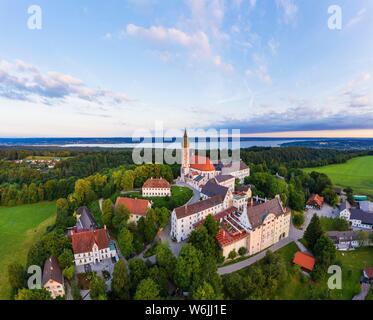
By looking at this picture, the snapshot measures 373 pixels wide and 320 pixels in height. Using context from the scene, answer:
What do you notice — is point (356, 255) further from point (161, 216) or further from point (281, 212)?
point (161, 216)

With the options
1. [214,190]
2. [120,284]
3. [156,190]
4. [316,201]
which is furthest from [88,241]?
[316,201]

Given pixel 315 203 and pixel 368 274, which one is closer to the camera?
pixel 368 274

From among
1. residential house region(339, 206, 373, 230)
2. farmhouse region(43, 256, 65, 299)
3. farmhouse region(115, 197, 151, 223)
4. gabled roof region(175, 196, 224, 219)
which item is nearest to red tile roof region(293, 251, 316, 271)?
gabled roof region(175, 196, 224, 219)

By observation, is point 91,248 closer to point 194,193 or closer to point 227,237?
point 227,237

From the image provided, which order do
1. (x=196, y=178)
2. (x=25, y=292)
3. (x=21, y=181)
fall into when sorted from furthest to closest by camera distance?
(x=21, y=181) → (x=196, y=178) → (x=25, y=292)

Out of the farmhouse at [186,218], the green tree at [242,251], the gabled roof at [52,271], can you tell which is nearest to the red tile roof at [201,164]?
the farmhouse at [186,218]

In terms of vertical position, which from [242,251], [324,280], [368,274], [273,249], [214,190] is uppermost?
[214,190]
